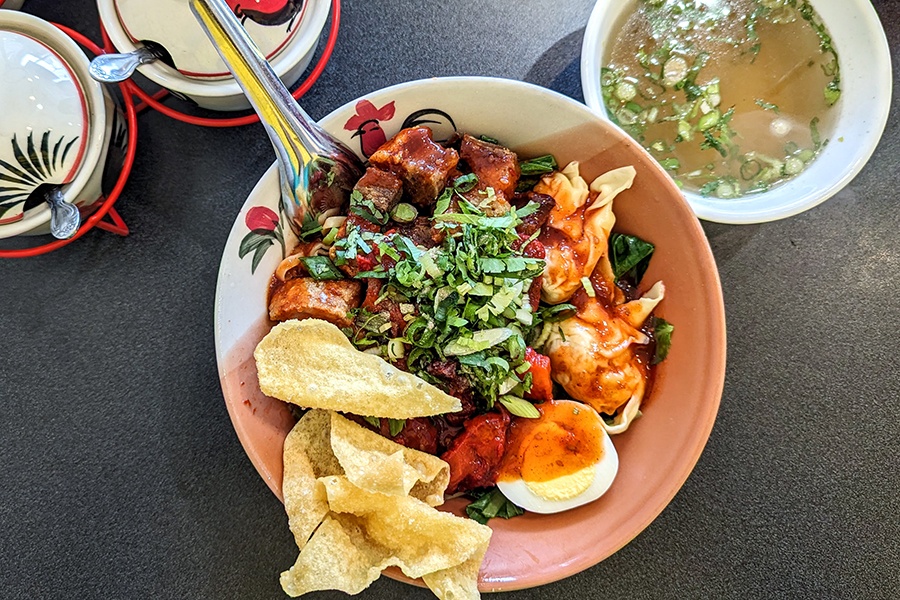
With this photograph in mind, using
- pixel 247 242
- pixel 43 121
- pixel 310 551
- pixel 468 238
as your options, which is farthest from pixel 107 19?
pixel 310 551

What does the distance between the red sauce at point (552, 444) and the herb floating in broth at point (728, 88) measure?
2.12 ft

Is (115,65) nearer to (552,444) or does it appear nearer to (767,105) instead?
(552,444)

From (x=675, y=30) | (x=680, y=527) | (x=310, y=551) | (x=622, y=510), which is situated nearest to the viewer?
(x=310, y=551)

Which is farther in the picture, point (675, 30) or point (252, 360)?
point (675, 30)

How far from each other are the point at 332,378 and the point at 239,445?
1.83ft

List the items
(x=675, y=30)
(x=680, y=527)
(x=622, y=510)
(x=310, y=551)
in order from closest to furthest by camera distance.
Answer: (x=310, y=551)
(x=622, y=510)
(x=675, y=30)
(x=680, y=527)

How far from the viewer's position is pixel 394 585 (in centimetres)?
162

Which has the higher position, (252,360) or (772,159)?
(772,159)

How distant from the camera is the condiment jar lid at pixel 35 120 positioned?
1239 millimetres

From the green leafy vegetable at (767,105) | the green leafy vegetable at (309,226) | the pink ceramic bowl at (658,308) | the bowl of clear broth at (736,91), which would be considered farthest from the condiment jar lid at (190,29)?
the green leafy vegetable at (767,105)

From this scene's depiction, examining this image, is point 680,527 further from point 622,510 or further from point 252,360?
point 252,360

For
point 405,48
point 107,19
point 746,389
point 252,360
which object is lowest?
point 746,389

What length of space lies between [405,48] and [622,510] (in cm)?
128

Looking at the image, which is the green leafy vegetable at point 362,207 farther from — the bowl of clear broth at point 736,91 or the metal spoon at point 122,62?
the bowl of clear broth at point 736,91
